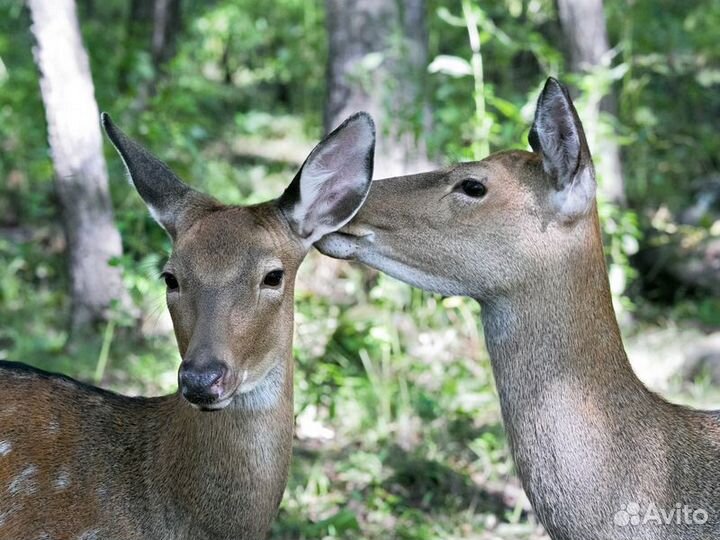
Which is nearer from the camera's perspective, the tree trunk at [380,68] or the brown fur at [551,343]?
the brown fur at [551,343]

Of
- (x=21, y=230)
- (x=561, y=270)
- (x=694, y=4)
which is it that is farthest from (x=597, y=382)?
(x=694, y=4)

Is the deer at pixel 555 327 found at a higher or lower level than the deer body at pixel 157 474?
higher

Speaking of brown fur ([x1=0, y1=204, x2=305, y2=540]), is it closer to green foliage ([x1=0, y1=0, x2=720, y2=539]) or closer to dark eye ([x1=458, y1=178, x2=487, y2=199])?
dark eye ([x1=458, y1=178, x2=487, y2=199])

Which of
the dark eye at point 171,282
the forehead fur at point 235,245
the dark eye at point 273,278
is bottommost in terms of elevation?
the dark eye at point 171,282

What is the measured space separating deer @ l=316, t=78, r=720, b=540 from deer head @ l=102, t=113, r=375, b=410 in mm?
152

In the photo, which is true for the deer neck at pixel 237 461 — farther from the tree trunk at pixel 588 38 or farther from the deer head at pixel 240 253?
the tree trunk at pixel 588 38

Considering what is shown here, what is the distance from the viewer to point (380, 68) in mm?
8227

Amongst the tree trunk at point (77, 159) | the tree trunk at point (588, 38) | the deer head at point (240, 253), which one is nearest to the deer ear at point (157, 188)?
the deer head at point (240, 253)

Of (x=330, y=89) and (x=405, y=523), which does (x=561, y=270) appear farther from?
(x=330, y=89)

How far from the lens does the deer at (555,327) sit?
12.3ft

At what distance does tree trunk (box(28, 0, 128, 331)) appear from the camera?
7.15 m

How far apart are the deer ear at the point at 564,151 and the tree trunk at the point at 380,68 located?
3.61 metres

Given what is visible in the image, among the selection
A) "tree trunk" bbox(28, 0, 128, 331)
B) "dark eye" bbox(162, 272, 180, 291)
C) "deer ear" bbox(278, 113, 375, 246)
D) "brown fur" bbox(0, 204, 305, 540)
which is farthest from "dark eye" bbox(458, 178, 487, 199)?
"tree trunk" bbox(28, 0, 128, 331)

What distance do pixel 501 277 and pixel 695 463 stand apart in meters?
0.92
